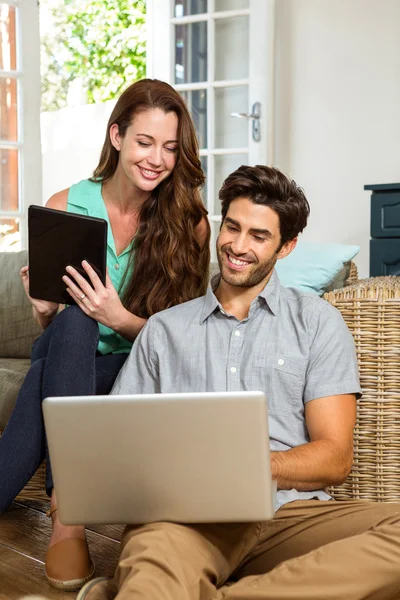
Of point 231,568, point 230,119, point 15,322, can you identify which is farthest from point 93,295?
point 230,119

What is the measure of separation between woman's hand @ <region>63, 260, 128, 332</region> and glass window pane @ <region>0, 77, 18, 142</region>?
101 inches

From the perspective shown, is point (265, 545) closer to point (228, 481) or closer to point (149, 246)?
point (228, 481)

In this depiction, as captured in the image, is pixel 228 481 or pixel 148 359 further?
pixel 148 359

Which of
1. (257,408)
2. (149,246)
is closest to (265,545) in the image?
(257,408)

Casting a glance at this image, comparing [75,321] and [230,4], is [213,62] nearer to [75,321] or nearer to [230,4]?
[230,4]

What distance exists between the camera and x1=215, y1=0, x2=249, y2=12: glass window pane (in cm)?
429

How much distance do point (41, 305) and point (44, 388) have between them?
0.27 metres

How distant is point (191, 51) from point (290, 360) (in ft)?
9.85

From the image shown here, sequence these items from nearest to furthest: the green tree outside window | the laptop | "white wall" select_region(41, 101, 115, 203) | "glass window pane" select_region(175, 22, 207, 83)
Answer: the laptop
"glass window pane" select_region(175, 22, 207, 83)
"white wall" select_region(41, 101, 115, 203)
the green tree outside window

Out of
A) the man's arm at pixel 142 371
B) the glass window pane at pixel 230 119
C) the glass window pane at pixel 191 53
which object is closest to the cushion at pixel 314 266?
the man's arm at pixel 142 371

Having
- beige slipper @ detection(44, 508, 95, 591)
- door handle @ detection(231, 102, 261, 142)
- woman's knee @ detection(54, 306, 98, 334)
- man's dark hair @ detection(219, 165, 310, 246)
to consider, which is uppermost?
door handle @ detection(231, 102, 261, 142)

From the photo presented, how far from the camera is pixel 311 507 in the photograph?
168cm

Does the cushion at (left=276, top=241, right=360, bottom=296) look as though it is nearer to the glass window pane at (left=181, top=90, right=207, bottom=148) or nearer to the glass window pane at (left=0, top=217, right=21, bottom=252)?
the glass window pane at (left=181, top=90, right=207, bottom=148)

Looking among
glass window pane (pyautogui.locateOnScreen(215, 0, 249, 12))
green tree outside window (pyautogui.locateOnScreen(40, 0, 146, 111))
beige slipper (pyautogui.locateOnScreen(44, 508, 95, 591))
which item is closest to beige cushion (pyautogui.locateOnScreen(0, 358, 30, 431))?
beige slipper (pyautogui.locateOnScreen(44, 508, 95, 591))
